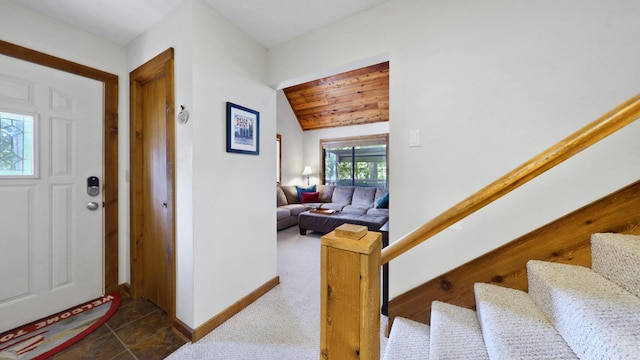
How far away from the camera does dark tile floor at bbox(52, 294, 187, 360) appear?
1360 millimetres

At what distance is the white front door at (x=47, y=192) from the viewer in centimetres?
152

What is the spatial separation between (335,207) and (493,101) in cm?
354

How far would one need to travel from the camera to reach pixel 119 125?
200cm

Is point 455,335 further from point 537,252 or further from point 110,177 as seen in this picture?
point 110,177

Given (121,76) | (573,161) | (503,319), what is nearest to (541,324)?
(503,319)

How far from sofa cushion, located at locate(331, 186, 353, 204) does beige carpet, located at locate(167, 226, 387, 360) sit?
2.74 meters

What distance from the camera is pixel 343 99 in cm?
492

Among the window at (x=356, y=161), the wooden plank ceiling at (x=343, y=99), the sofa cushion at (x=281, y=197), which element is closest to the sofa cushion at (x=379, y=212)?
the window at (x=356, y=161)

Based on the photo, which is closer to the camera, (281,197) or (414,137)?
(414,137)

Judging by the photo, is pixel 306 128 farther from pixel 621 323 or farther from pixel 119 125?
pixel 621 323

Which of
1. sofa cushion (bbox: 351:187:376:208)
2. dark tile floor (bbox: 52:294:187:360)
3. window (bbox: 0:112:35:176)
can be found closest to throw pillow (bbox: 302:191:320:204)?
sofa cushion (bbox: 351:187:376:208)

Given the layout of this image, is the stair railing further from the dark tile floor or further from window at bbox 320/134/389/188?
window at bbox 320/134/389/188

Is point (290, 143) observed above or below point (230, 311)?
above

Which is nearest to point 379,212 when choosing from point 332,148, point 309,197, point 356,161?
point 309,197
